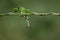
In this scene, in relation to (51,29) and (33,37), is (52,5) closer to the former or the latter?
(51,29)

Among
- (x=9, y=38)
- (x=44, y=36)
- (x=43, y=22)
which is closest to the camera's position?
(x=9, y=38)

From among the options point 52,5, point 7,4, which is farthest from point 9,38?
point 52,5

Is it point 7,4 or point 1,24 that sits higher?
point 7,4

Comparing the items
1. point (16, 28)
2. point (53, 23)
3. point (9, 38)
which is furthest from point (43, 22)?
point (9, 38)

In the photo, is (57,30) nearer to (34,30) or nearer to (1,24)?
(34,30)

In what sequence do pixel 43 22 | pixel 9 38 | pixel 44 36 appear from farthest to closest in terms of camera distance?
pixel 43 22 → pixel 44 36 → pixel 9 38

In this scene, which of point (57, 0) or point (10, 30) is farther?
point (57, 0)
